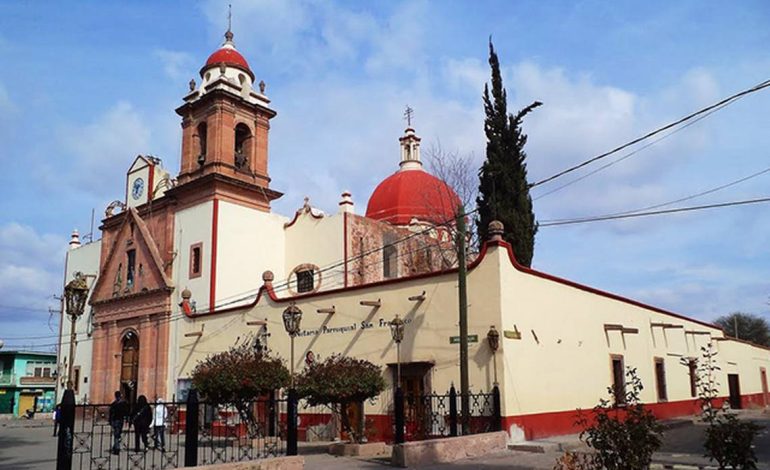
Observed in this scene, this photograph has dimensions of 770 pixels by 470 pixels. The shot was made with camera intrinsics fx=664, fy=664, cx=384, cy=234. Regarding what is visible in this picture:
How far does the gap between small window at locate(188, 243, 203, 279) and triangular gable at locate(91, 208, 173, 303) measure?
4.52 feet

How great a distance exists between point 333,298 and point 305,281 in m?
8.64

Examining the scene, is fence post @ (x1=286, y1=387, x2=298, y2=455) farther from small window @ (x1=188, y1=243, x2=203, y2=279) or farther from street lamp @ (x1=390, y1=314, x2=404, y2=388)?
small window @ (x1=188, y1=243, x2=203, y2=279)

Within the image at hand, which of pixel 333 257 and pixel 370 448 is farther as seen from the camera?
pixel 333 257

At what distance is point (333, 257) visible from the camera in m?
27.5

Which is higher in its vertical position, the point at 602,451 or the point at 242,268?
the point at 242,268

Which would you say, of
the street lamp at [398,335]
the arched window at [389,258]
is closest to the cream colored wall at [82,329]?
the arched window at [389,258]

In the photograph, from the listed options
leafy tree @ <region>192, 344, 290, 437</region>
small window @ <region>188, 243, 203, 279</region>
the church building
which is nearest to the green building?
the church building

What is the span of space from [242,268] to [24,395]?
124 feet

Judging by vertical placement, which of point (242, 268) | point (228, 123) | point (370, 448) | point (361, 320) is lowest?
point (370, 448)

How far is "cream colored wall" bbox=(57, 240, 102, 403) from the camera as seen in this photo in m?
33.1

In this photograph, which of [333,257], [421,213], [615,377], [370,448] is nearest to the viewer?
[370,448]

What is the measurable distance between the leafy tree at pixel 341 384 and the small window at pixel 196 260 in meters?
13.6

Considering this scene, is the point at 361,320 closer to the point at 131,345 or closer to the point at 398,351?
the point at 398,351

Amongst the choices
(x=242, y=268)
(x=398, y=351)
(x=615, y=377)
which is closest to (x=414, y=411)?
(x=398, y=351)
